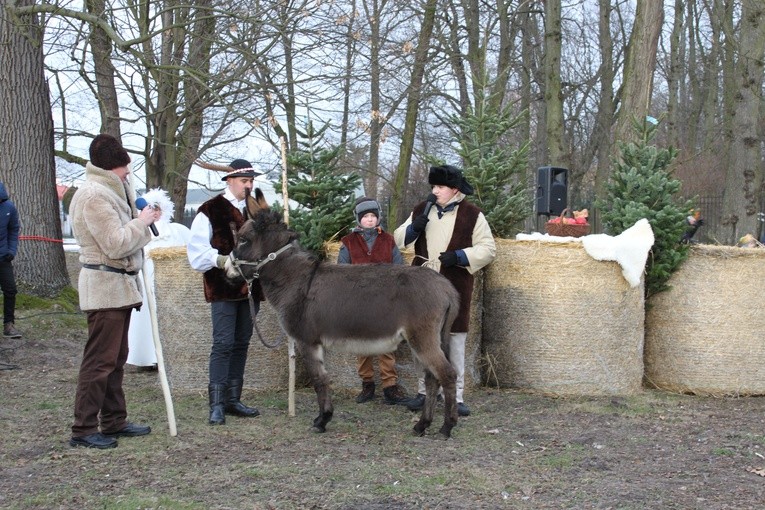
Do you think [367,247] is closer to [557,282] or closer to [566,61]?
[557,282]

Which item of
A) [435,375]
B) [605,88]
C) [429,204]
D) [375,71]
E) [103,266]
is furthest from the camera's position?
[605,88]

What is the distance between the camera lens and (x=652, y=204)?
836 cm

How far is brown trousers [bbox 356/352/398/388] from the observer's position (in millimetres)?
7805

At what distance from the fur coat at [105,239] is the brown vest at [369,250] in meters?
2.02

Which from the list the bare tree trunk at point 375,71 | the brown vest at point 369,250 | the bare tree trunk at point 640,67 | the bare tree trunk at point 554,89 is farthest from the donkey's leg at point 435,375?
the bare tree trunk at point 554,89

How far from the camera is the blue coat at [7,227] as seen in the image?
10.4 meters

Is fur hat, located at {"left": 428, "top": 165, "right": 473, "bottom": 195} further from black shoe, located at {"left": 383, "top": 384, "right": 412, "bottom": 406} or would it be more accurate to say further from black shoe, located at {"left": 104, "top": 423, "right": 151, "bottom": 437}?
black shoe, located at {"left": 104, "top": 423, "right": 151, "bottom": 437}

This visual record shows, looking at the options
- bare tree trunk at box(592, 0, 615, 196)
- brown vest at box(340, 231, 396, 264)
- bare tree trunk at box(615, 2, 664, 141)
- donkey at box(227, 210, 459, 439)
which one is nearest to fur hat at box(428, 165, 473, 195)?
brown vest at box(340, 231, 396, 264)

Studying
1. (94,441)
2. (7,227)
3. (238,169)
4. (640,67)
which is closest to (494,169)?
(238,169)

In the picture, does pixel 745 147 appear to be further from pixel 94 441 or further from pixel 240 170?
pixel 94 441

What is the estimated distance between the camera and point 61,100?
16.4m

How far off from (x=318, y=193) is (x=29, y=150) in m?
6.03

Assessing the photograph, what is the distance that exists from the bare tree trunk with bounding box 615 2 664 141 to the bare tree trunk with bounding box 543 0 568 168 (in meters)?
5.39

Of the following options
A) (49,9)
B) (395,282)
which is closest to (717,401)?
(395,282)
